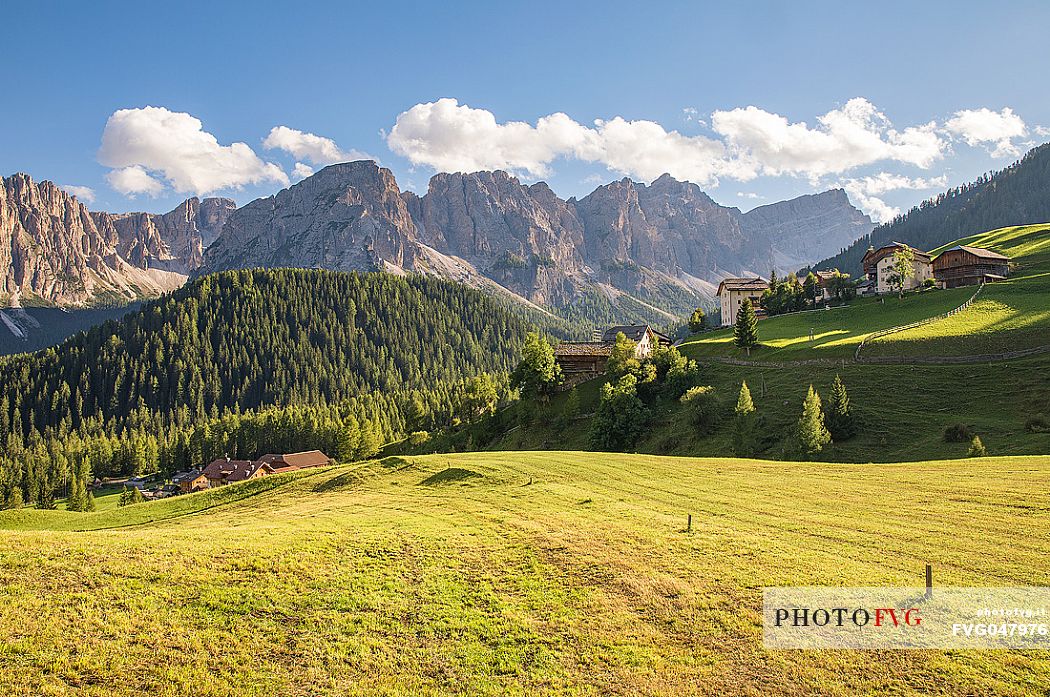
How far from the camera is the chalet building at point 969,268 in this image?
403 feet

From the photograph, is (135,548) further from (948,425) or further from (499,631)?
(948,425)

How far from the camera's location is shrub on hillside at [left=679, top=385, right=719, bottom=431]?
7281cm

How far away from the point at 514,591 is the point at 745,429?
163 feet

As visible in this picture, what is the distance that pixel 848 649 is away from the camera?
16.8 metres

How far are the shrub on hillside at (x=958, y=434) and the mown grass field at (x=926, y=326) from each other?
2640 cm

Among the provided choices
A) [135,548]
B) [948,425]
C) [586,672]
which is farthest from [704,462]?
[135,548]

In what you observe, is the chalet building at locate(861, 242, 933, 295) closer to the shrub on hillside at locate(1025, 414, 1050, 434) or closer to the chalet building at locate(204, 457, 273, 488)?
the shrub on hillside at locate(1025, 414, 1050, 434)

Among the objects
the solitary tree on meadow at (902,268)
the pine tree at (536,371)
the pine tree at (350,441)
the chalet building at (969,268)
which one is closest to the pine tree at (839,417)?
the pine tree at (536,371)

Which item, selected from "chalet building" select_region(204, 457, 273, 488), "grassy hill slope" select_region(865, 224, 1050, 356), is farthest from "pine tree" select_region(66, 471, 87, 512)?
"grassy hill slope" select_region(865, 224, 1050, 356)

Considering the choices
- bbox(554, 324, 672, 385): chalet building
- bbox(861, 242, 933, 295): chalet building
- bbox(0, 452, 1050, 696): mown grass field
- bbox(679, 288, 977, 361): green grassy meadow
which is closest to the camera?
bbox(0, 452, 1050, 696): mown grass field

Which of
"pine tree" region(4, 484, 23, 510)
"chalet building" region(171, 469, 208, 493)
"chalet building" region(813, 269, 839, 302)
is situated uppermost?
"chalet building" region(813, 269, 839, 302)

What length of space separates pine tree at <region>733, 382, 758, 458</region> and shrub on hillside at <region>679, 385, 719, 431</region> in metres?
5.16

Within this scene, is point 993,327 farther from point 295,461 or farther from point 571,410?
point 295,461

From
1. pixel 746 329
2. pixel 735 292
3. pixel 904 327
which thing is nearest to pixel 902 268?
pixel 904 327
